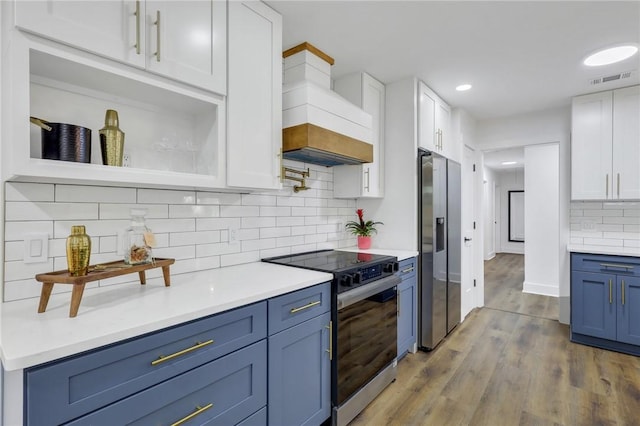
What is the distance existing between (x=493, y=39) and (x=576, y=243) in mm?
2556

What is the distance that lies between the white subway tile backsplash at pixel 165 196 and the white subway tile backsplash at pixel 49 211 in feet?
0.72

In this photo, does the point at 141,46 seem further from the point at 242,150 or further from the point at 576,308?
the point at 576,308

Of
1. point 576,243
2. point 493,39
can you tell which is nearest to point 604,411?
point 576,243

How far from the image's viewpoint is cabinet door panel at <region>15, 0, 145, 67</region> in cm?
107

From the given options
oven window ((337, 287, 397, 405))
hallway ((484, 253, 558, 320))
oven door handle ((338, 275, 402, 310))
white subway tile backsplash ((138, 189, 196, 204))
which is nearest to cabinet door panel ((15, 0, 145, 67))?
white subway tile backsplash ((138, 189, 196, 204))

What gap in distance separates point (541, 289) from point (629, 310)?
218cm

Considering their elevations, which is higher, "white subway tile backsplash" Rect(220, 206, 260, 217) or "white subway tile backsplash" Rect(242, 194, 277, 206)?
"white subway tile backsplash" Rect(242, 194, 277, 206)

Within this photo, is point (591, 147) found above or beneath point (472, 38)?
beneath

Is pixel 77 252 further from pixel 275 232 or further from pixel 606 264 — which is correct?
pixel 606 264

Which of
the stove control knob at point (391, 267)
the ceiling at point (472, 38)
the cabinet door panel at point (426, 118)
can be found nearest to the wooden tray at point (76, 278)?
the stove control knob at point (391, 267)

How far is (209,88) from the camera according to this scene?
5.24 ft

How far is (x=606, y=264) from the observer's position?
2.98 meters

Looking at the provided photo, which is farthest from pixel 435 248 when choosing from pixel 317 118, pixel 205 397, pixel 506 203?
pixel 506 203

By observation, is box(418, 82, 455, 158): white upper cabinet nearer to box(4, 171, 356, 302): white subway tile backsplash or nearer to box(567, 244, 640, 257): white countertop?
box(4, 171, 356, 302): white subway tile backsplash
